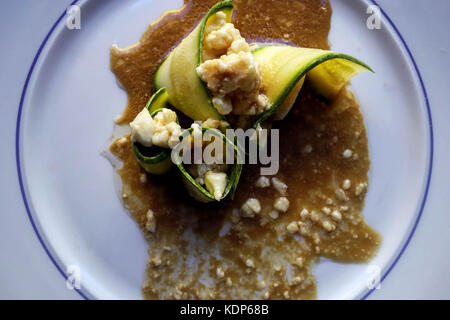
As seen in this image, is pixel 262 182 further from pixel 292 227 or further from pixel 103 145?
pixel 103 145

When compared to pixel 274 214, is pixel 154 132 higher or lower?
higher

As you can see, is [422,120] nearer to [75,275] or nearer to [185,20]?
[185,20]

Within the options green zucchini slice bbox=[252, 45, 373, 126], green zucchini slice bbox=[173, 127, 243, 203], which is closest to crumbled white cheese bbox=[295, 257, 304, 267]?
green zucchini slice bbox=[173, 127, 243, 203]

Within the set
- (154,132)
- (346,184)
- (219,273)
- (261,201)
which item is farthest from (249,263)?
(154,132)

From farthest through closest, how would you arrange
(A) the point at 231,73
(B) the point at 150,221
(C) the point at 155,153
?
1. (B) the point at 150,221
2. (C) the point at 155,153
3. (A) the point at 231,73

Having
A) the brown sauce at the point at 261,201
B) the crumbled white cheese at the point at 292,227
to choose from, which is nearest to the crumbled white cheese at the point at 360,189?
the brown sauce at the point at 261,201

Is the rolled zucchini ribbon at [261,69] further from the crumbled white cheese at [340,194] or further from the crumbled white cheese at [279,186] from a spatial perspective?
the crumbled white cheese at [340,194]

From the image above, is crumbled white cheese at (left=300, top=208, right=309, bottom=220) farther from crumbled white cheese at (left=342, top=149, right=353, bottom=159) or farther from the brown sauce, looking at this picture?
crumbled white cheese at (left=342, top=149, right=353, bottom=159)
